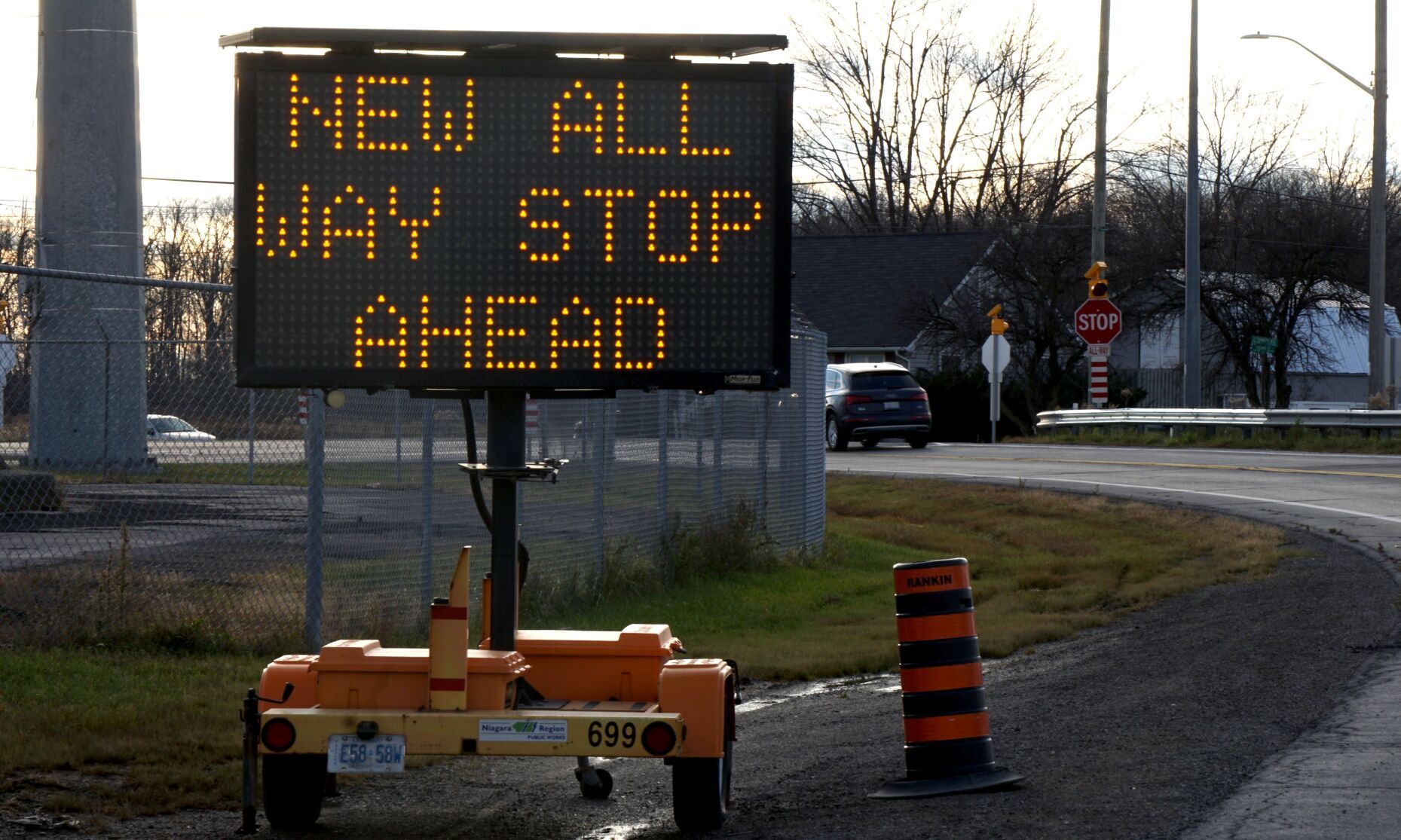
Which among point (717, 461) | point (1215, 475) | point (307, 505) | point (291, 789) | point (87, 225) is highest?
point (87, 225)

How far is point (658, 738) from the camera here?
5.94m

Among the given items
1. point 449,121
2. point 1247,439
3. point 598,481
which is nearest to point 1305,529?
point 598,481

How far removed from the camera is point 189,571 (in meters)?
10.6

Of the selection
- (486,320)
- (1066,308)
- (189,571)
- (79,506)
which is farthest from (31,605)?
(1066,308)

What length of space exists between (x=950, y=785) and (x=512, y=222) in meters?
2.73

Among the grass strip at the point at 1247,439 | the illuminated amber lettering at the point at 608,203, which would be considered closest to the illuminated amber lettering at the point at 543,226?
the illuminated amber lettering at the point at 608,203

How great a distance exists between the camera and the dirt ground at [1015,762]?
20.3ft

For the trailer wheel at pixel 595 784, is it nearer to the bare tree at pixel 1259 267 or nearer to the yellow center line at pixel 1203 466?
the yellow center line at pixel 1203 466

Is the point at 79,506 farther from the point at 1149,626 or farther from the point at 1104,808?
the point at 1104,808

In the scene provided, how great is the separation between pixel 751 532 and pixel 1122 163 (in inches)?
1848

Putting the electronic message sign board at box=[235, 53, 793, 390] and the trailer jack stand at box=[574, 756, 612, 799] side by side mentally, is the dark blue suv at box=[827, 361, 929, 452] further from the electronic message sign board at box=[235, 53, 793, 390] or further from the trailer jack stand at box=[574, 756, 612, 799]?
the electronic message sign board at box=[235, 53, 793, 390]

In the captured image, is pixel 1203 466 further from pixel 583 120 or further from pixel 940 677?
pixel 583 120

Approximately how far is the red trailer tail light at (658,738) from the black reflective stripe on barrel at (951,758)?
4.16 ft

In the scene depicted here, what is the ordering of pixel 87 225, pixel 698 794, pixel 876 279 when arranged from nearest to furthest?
1. pixel 698 794
2. pixel 87 225
3. pixel 876 279
